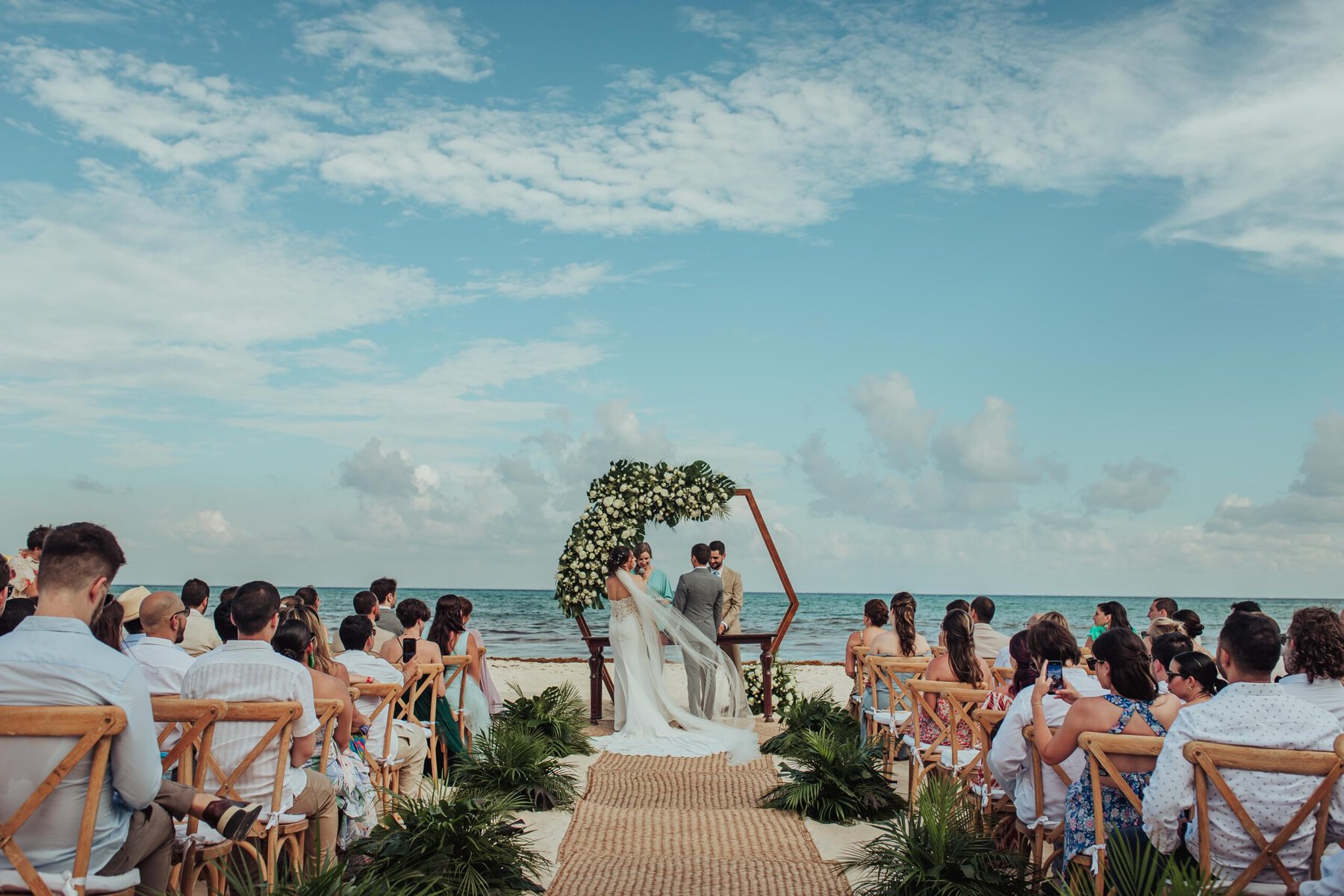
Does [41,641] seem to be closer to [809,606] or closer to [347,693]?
[347,693]

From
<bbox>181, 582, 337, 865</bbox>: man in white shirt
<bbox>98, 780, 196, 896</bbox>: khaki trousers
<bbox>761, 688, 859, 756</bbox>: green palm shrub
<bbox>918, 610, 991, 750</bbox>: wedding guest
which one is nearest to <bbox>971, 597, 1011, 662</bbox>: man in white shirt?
<bbox>761, 688, 859, 756</bbox>: green palm shrub

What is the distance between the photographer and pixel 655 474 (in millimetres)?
11773

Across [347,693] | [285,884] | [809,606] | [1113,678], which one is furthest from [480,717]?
[809,606]

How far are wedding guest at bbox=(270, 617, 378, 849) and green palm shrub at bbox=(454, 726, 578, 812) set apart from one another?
163cm

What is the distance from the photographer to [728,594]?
11.5 metres

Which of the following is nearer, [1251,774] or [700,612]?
[1251,774]

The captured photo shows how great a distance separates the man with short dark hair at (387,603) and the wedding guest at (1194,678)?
20.2 feet

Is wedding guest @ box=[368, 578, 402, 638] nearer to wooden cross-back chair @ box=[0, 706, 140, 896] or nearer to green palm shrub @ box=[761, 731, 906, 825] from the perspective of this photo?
green palm shrub @ box=[761, 731, 906, 825]

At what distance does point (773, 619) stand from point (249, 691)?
38119mm

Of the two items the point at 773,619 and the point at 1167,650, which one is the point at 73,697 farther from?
the point at 773,619

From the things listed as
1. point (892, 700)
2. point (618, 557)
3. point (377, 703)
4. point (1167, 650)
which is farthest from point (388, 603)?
point (1167, 650)

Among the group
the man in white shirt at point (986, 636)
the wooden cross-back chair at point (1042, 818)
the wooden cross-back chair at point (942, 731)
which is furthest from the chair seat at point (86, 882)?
the man in white shirt at point (986, 636)

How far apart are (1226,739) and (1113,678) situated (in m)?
0.74

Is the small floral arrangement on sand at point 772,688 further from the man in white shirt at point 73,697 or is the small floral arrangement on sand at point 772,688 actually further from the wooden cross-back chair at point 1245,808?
the man in white shirt at point 73,697
